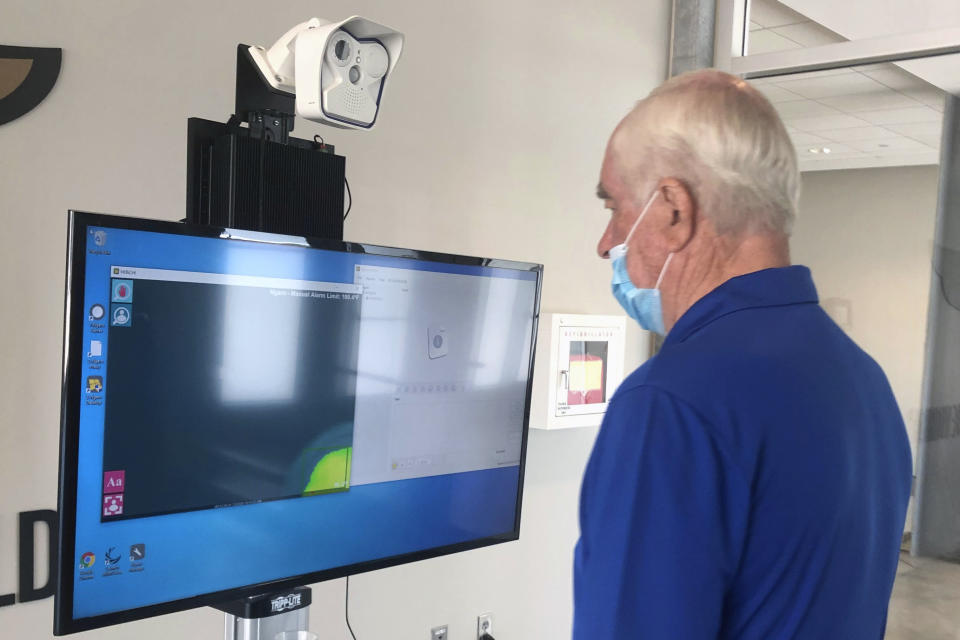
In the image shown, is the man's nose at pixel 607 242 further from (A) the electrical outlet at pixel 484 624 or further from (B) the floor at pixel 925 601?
(B) the floor at pixel 925 601

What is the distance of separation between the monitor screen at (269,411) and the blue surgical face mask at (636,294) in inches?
17.0

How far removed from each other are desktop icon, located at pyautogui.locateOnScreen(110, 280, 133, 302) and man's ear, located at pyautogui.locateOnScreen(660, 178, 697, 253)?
753mm

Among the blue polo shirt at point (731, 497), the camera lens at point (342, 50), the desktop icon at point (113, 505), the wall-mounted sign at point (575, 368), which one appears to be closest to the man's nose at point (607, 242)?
the blue polo shirt at point (731, 497)

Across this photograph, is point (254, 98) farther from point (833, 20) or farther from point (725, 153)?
point (833, 20)

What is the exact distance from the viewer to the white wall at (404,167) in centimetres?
173

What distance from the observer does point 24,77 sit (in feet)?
5.60

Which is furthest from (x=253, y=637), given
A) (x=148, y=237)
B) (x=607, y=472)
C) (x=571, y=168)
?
(x=571, y=168)

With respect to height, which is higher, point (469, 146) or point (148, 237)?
point (469, 146)

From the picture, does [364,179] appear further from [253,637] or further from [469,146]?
[253,637]

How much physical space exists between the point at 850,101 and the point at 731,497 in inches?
104

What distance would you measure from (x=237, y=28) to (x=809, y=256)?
7.14 feet

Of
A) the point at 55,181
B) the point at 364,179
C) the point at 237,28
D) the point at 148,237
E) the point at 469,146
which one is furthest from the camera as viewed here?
the point at 469,146

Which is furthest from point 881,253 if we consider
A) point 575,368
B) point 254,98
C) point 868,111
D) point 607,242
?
point 254,98

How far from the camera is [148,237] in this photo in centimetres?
127
